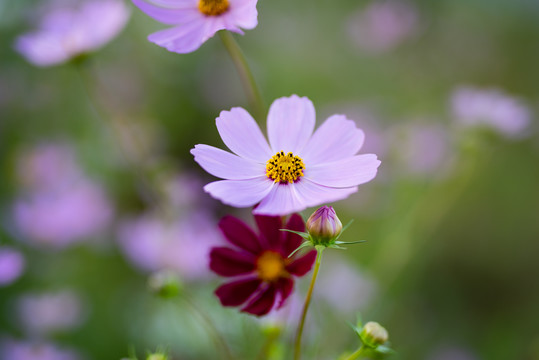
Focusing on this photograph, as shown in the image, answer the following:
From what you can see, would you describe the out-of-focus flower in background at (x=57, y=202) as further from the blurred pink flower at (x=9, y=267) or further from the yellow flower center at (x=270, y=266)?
the yellow flower center at (x=270, y=266)

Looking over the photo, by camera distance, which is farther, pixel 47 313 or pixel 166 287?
pixel 47 313

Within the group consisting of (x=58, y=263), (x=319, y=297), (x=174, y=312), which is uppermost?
(x=58, y=263)

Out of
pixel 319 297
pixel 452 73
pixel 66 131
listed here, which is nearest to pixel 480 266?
pixel 319 297

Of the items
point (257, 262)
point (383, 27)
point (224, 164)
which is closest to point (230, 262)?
point (257, 262)

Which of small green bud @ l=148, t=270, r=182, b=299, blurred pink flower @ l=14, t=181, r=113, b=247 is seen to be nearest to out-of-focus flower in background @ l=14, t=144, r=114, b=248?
blurred pink flower @ l=14, t=181, r=113, b=247

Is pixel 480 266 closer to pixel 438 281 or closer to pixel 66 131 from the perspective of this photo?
pixel 438 281

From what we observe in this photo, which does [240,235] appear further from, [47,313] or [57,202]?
[57,202]

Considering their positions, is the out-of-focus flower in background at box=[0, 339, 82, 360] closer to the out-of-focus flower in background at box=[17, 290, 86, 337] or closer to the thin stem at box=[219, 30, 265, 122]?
the out-of-focus flower in background at box=[17, 290, 86, 337]
